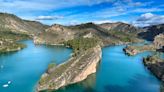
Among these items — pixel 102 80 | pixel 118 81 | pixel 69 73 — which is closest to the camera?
pixel 69 73

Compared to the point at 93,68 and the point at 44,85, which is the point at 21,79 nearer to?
the point at 44,85

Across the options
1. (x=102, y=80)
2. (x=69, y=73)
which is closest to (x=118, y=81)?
(x=102, y=80)

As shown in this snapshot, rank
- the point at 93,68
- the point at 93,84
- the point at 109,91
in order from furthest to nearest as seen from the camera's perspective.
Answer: the point at 93,68 → the point at 93,84 → the point at 109,91

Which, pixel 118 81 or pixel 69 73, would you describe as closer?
pixel 69 73

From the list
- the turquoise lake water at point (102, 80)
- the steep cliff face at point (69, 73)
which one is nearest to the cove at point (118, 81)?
the turquoise lake water at point (102, 80)

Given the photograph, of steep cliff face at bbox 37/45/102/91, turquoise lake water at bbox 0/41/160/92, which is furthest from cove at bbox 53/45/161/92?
steep cliff face at bbox 37/45/102/91

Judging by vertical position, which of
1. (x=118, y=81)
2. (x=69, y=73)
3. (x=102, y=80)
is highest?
(x=69, y=73)

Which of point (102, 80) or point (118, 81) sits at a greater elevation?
point (102, 80)

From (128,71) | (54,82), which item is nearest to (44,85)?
(54,82)

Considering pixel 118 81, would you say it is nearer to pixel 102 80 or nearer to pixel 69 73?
pixel 102 80
